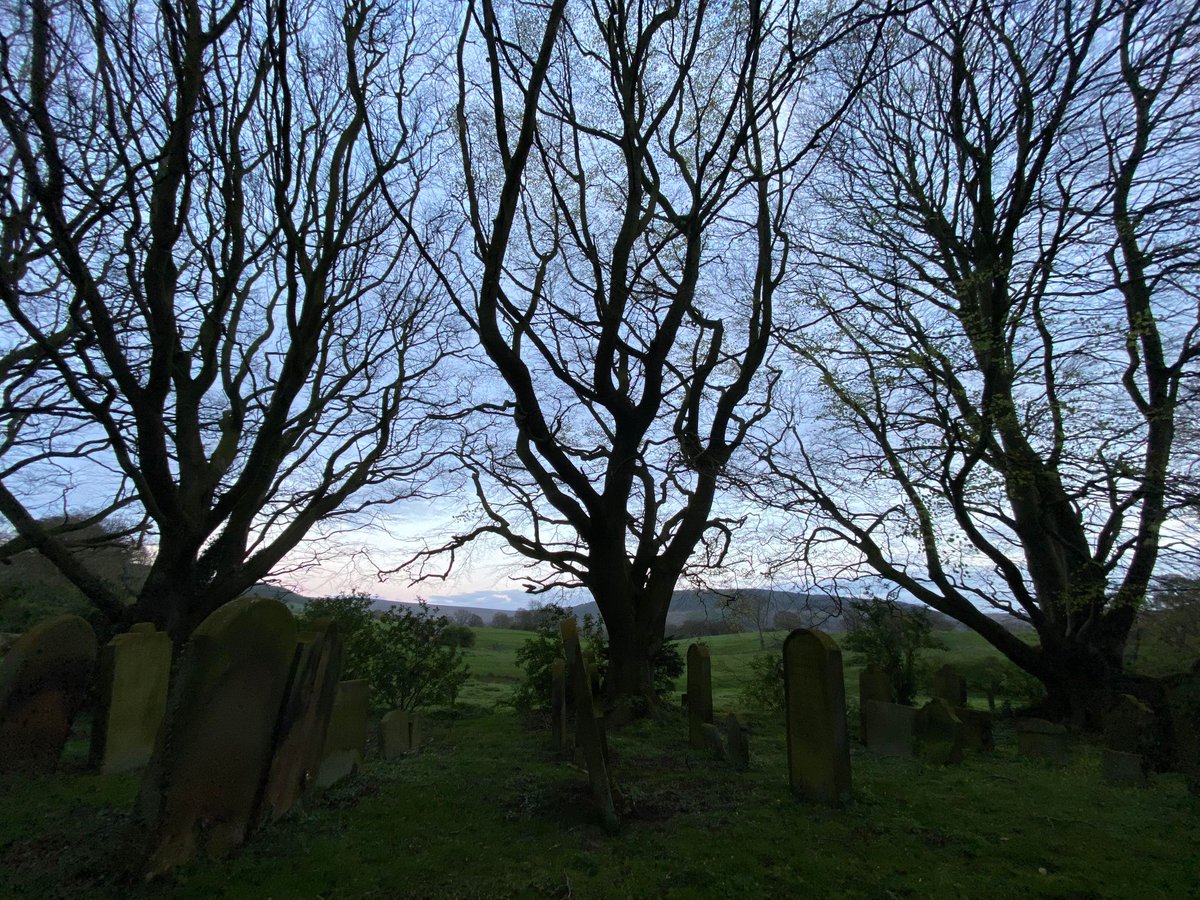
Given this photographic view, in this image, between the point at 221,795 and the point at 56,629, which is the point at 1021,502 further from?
the point at 56,629

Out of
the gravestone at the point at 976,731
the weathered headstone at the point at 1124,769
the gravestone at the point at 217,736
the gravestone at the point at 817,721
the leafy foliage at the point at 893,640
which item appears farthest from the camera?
the leafy foliage at the point at 893,640

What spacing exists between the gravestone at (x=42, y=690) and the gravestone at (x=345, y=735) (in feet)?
9.18

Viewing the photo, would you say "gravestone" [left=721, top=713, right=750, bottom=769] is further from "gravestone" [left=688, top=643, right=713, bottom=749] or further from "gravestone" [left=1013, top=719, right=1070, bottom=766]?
"gravestone" [left=1013, top=719, right=1070, bottom=766]

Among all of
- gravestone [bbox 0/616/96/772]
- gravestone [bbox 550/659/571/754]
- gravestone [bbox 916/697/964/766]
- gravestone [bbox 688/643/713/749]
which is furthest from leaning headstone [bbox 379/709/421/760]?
gravestone [bbox 916/697/964/766]

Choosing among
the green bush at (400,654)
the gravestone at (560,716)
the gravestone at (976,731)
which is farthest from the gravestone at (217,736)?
the gravestone at (976,731)

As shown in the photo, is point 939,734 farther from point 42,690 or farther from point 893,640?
point 42,690

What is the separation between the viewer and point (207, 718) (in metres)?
4.11

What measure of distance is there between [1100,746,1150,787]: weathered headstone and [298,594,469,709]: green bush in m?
9.39

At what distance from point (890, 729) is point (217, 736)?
7427mm

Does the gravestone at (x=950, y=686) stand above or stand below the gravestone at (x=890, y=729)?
above

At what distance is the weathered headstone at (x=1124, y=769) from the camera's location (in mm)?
6383

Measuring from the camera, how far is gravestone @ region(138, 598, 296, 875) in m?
3.86

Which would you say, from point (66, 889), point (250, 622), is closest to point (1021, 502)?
point (250, 622)

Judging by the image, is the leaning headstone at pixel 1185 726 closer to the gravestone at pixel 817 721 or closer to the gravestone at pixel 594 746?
the gravestone at pixel 817 721
